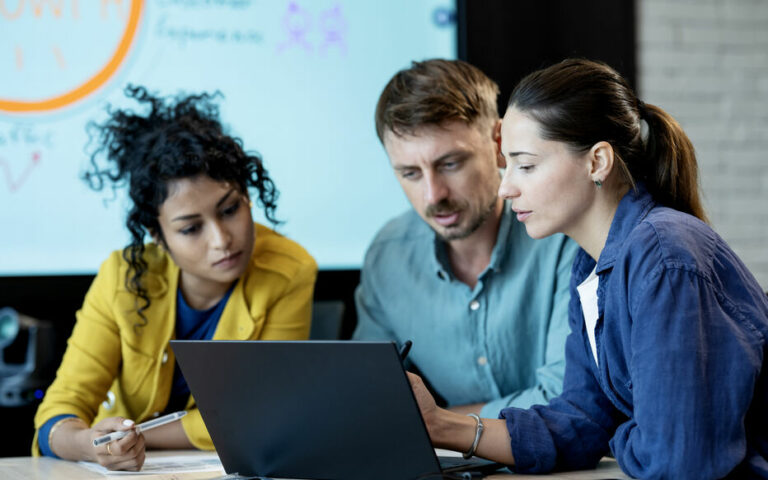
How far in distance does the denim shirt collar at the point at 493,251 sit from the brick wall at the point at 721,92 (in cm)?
152

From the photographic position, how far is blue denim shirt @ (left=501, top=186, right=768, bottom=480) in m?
1.10

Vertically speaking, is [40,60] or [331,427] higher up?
[40,60]

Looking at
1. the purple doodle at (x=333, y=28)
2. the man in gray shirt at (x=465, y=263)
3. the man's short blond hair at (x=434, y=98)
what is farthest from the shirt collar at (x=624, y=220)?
the purple doodle at (x=333, y=28)

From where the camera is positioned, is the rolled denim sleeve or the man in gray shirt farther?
the man in gray shirt

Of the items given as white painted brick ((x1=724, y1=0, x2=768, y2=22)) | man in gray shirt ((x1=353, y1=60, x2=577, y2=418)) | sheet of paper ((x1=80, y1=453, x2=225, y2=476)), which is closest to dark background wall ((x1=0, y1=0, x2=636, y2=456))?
white painted brick ((x1=724, y1=0, x2=768, y2=22))

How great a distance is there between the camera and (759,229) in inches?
137

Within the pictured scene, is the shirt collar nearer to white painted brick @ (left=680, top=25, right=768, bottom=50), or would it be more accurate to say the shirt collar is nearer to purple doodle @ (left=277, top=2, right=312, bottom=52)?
purple doodle @ (left=277, top=2, right=312, bottom=52)

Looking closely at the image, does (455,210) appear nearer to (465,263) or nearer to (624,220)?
(465,263)

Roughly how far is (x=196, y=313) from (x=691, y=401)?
3.98ft

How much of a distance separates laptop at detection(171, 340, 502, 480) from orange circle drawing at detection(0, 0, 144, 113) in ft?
4.81

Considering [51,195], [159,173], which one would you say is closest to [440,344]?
[159,173]

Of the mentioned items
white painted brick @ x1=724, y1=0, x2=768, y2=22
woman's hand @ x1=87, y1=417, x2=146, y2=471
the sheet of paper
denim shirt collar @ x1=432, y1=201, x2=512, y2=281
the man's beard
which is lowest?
the sheet of paper

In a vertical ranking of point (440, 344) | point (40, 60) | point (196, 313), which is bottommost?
point (440, 344)

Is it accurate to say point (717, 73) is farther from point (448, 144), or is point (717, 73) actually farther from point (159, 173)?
point (159, 173)
